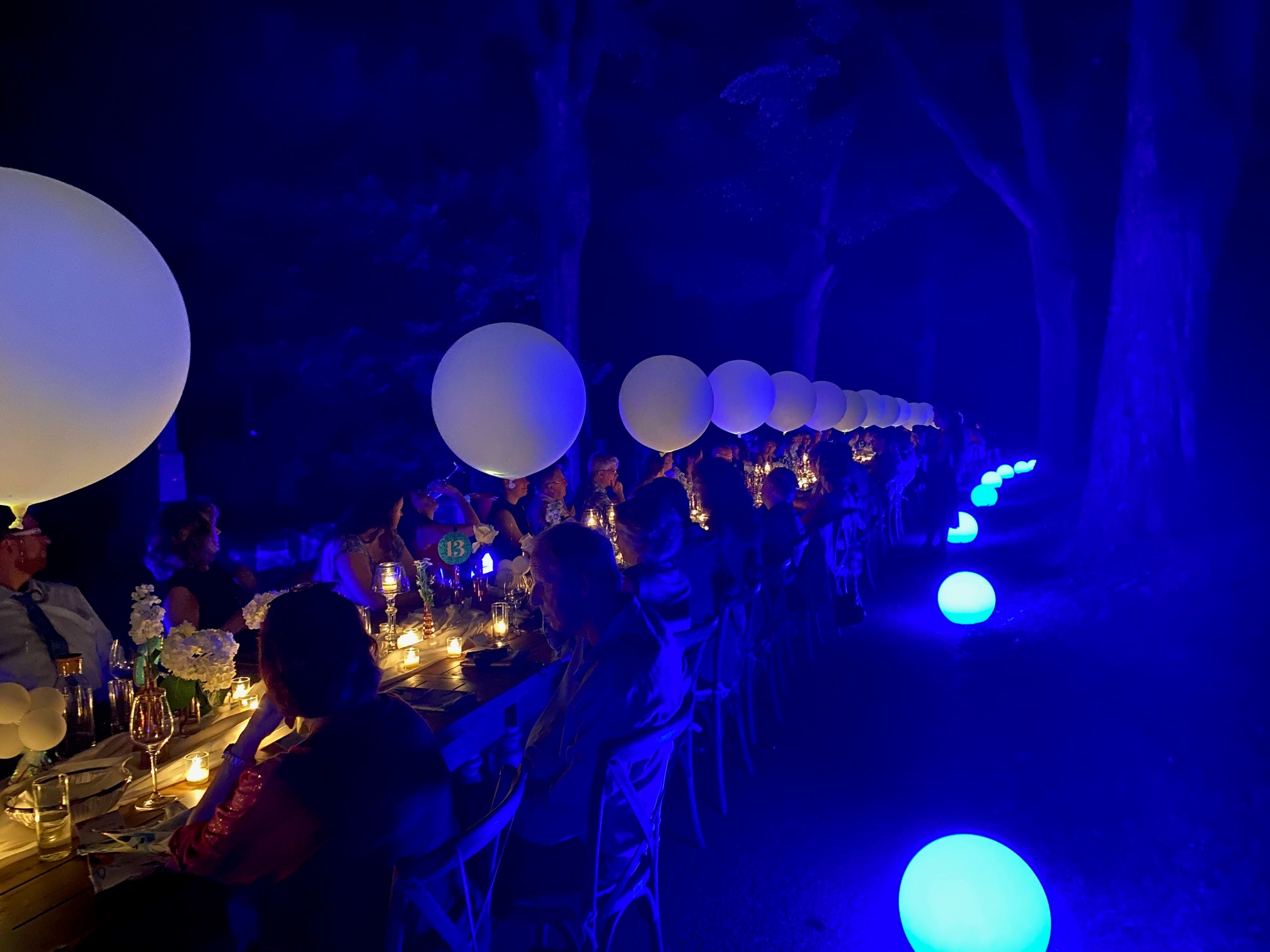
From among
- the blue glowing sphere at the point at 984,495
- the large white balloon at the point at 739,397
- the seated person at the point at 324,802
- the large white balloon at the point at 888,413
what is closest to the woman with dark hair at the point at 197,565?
the seated person at the point at 324,802

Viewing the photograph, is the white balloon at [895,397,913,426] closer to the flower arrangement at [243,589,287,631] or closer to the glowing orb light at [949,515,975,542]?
the glowing orb light at [949,515,975,542]

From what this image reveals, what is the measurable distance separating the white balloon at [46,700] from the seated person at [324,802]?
0.50 meters

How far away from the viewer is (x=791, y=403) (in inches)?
364

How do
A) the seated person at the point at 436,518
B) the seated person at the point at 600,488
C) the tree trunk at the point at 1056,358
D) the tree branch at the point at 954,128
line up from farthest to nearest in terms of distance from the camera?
the tree trunk at the point at 1056,358 < the tree branch at the point at 954,128 < the seated person at the point at 600,488 < the seated person at the point at 436,518

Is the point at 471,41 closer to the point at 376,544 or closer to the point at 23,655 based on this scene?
the point at 376,544

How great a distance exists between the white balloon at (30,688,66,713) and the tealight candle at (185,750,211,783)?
323 millimetres

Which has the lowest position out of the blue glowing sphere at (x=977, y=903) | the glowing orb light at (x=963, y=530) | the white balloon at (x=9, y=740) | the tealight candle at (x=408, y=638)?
the blue glowing sphere at (x=977, y=903)

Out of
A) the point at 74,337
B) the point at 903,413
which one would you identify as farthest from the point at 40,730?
the point at 903,413

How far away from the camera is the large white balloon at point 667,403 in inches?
236

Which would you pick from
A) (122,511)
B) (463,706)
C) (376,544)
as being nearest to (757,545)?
(376,544)

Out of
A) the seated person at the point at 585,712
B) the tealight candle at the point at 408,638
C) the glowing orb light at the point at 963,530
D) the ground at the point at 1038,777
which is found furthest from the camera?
the glowing orb light at the point at 963,530

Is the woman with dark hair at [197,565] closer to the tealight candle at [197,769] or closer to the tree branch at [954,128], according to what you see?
the tealight candle at [197,769]

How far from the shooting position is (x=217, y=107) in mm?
7301

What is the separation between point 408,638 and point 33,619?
4.28 ft
